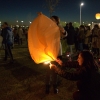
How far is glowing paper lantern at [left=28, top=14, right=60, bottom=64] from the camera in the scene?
3094 millimetres

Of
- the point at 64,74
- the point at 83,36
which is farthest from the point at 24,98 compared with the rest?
the point at 83,36

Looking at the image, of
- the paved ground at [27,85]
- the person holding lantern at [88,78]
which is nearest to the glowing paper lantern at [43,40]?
the person holding lantern at [88,78]

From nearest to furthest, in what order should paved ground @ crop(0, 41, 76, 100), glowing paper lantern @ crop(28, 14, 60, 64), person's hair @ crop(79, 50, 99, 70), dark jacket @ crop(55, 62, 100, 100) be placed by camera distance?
dark jacket @ crop(55, 62, 100, 100), person's hair @ crop(79, 50, 99, 70), glowing paper lantern @ crop(28, 14, 60, 64), paved ground @ crop(0, 41, 76, 100)

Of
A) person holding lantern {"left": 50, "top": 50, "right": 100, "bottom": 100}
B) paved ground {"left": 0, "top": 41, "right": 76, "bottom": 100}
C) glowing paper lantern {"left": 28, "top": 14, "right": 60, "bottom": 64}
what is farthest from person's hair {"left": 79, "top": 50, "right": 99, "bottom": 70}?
paved ground {"left": 0, "top": 41, "right": 76, "bottom": 100}

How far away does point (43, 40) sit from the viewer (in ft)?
10.4

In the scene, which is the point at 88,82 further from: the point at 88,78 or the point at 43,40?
the point at 43,40

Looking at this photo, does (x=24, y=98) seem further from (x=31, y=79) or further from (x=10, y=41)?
(x=10, y=41)

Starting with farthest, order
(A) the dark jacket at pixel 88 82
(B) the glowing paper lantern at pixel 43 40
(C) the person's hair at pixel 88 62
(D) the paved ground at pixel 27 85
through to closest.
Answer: (D) the paved ground at pixel 27 85, (B) the glowing paper lantern at pixel 43 40, (C) the person's hair at pixel 88 62, (A) the dark jacket at pixel 88 82

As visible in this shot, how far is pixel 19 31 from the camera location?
17109 millimetres

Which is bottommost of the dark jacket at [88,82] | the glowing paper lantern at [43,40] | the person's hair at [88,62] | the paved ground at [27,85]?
the paved ground at [27,85]

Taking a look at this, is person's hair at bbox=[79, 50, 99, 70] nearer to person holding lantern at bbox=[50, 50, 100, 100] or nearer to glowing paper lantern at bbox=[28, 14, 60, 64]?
person holding lantern at bbox=[50, 50, 100, 100]

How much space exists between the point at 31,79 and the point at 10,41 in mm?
2823

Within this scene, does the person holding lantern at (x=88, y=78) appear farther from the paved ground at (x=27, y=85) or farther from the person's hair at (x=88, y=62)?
the paved ground at (x=27, y=85)

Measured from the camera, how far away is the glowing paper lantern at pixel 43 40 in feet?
10.2
